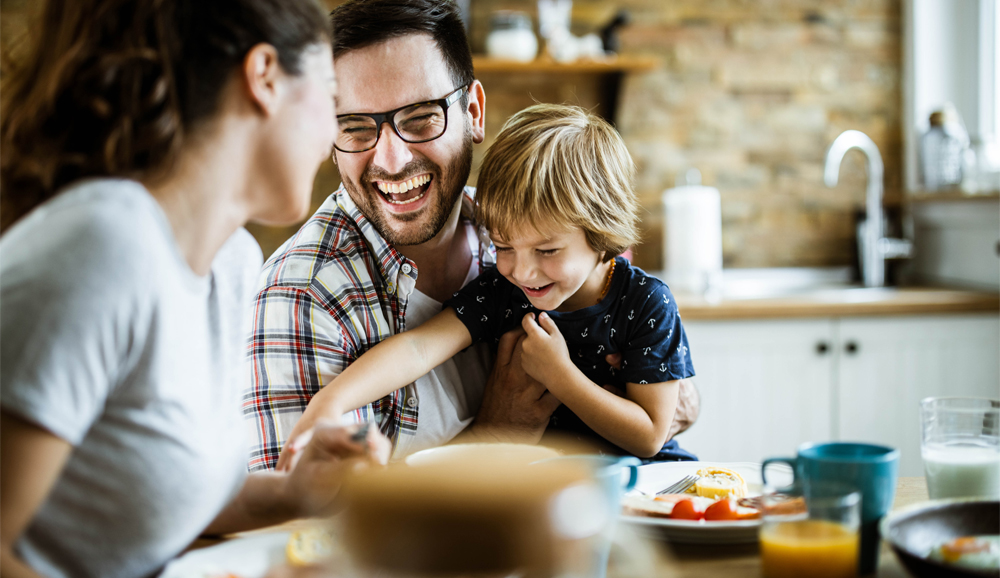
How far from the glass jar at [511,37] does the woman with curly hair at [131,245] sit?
2.33 meters

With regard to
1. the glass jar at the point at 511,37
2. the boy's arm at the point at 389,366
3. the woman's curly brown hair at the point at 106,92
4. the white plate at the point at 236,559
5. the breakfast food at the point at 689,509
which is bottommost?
the breakfast food at the point at 689,509

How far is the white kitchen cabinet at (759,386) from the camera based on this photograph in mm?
2781

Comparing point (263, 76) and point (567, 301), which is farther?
point (567, 301)

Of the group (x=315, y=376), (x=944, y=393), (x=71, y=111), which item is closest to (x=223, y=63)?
(x=71, y=111)

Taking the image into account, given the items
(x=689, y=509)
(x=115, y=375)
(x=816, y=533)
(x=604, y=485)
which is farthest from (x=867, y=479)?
(x=115, y=375)

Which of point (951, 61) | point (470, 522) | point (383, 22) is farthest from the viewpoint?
point (951, 61)

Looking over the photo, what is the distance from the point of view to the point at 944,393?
2850 millimetres

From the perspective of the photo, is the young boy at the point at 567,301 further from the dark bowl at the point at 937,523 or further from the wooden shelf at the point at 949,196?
the wooden shelf at the point at 949,196

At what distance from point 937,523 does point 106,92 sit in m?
0.94

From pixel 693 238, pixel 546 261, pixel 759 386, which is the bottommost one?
pixel 759 386

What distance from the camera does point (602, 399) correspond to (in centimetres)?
136

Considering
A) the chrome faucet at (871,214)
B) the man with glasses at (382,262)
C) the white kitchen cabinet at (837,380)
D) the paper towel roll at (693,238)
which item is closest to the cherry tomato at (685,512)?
the man with glasses at (382,262)

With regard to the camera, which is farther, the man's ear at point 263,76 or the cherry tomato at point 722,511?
the cherry tomato at point 722,511

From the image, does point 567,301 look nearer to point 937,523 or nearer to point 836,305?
point 937,523
